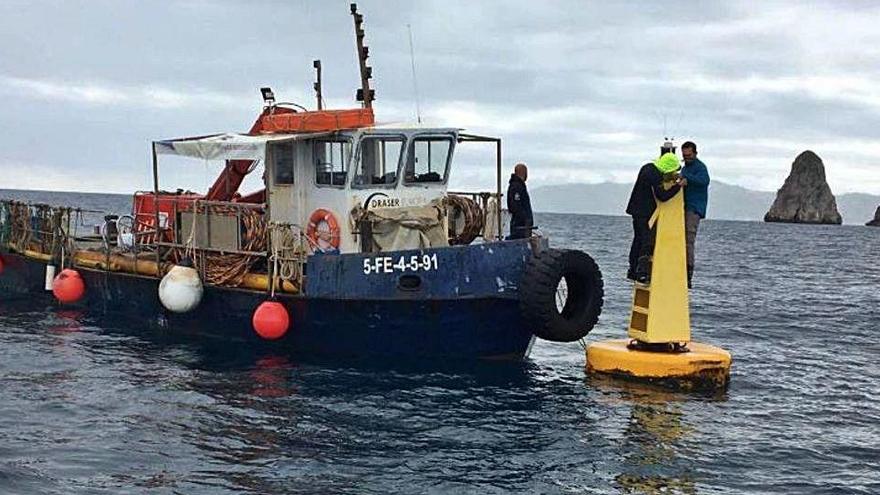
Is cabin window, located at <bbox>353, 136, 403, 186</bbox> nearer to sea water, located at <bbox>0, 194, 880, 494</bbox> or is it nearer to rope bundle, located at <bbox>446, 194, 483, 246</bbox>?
rope bundle, located at <bbox>446, 194, 483, 246</bbox>

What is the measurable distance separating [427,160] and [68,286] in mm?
7133

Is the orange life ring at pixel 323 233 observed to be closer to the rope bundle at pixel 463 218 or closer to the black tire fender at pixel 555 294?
the rope bundle at pixel 463 218

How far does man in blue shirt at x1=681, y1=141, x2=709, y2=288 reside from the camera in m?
12.1

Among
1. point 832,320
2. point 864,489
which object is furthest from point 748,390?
point 832,320

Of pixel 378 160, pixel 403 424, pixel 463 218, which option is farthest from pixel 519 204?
pixel 403 424

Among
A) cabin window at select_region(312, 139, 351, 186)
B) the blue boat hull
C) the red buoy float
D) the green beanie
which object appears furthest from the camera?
cabin window at select_region(312, 139, 351, 186)

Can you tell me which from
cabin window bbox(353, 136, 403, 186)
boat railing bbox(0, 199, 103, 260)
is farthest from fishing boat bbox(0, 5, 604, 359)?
boat railing bbox(0, 199, 103, 260)

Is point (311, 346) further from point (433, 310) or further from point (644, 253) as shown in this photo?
point (644, 253)

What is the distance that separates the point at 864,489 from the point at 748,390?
4206 mm

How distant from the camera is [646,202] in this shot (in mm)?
12305

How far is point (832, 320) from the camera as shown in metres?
21.9

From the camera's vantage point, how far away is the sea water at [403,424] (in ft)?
28.1

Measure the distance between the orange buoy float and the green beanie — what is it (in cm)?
1052

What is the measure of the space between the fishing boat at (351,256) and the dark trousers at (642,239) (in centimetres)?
74
